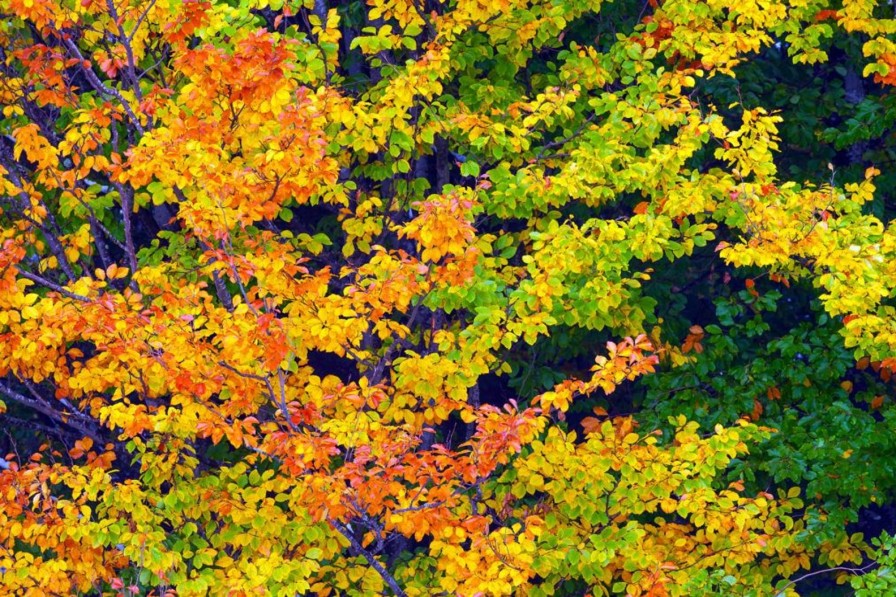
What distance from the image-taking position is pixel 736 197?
24.5 ft

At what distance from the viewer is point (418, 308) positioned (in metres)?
8.02

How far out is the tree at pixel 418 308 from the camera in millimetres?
6891

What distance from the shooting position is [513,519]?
333 inches

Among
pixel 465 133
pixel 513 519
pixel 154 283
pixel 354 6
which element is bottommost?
pixel 513 519

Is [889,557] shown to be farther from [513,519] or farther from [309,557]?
[309,557]

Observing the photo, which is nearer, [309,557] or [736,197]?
[309,557]

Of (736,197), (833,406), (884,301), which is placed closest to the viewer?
(736,197)

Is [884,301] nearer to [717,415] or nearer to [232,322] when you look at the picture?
[717,415]

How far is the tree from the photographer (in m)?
6.89

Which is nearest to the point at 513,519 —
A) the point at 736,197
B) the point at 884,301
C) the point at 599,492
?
the point at 599,492

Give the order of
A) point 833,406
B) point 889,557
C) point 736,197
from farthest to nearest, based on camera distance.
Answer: point 833,406 < point 736,197 < point 889,557

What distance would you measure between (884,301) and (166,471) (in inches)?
226

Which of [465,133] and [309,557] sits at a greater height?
[465,133]

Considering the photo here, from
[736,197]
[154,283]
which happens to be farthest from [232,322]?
[736,197]
